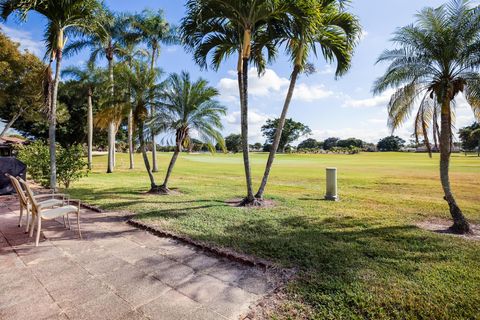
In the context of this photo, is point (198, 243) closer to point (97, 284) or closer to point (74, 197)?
point (97, 284)

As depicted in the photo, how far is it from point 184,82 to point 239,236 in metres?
7.66

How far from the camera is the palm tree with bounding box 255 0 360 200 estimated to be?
297 inches

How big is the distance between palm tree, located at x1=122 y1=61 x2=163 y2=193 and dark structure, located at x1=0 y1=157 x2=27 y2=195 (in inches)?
178

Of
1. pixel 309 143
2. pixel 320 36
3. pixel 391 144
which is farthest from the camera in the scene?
pixel 309 143

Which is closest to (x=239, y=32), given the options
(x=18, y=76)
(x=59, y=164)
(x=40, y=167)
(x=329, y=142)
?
(x=59, y=164)

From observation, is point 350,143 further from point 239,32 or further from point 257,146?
point 239,32

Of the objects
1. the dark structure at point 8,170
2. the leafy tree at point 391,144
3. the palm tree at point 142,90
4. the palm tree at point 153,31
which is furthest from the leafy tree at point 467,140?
the dark structure at point 8,170

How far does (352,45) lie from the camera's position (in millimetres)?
8891

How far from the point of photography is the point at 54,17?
888 centimetres

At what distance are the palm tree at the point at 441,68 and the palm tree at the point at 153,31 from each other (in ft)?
56.8

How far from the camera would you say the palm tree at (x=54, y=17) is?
27.5 feet

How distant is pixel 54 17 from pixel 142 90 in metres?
3.54

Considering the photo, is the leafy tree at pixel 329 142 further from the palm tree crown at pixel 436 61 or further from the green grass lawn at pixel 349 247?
the palm tree crown at pixel 436 61

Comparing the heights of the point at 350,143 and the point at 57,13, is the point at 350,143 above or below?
below
